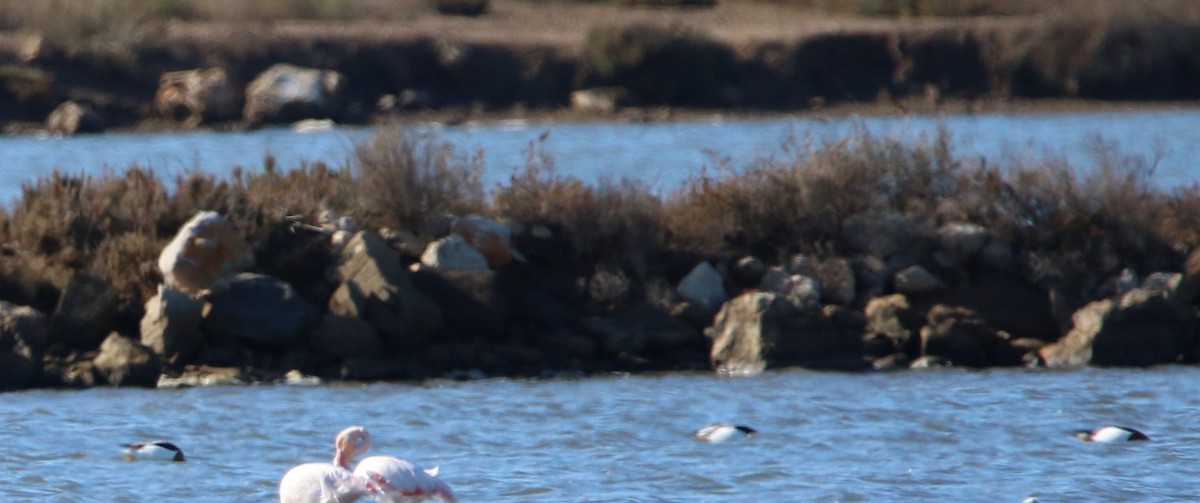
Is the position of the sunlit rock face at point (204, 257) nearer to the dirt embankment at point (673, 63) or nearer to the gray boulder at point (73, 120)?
the gray boulder at point (73, 120)

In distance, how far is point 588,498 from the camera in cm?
1024

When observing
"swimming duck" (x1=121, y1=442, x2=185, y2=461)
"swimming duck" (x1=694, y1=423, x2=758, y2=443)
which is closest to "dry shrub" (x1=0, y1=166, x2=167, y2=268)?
"swimming duck" (x1=121, y1=442, x2=185, y2=461)

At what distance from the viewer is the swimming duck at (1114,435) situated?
11586 millimetres

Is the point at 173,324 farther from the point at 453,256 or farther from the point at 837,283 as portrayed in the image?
the point at 837,283

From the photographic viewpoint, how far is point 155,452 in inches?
438

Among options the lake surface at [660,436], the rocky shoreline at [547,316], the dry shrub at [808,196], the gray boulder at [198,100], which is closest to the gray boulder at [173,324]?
the rocky shoreline at [547,316]

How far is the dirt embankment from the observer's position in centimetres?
4431

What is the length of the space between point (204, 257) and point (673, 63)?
99.1 ft

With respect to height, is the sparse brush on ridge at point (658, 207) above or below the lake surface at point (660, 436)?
above

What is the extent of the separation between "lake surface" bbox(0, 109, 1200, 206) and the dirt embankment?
1.92 meters

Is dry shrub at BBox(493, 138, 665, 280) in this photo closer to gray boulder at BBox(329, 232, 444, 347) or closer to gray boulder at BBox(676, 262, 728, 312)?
gray boulder at BBox(676, 262, 728, 312)

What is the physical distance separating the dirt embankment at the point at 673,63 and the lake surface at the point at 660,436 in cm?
2973

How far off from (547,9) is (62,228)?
39.9 m

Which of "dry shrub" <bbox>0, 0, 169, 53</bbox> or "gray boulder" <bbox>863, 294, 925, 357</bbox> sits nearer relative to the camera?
"gray boulder" <bbox>863, 294, 925, 357</bbox>
